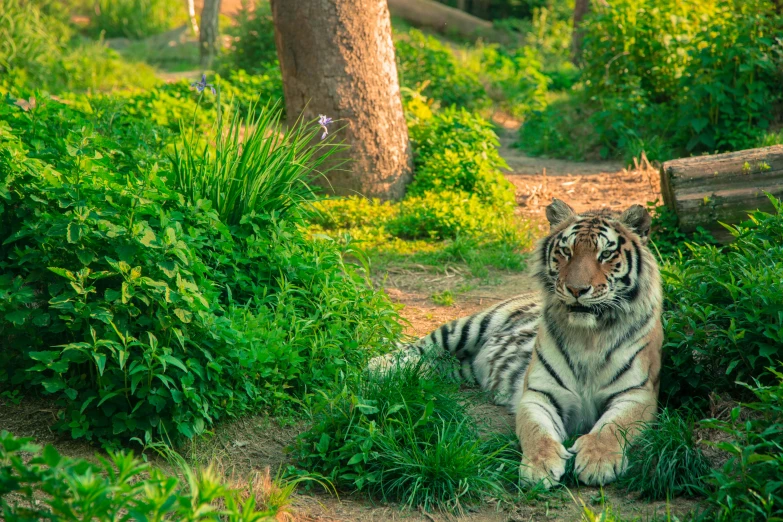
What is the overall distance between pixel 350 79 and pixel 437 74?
4131 millimetres

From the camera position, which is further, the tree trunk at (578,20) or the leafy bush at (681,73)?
the tree trunk at (578,20)

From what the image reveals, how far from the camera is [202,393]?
3.71 metres

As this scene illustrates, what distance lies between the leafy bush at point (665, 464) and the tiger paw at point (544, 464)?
0.28 meters

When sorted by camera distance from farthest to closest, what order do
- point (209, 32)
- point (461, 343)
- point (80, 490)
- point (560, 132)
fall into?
point (209, 32) < point (560, 132) < point (461, 343) < point (80, 490)

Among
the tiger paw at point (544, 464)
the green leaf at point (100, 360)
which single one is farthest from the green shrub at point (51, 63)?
the tiger paw at point (544, 464)

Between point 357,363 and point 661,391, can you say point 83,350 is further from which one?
point 661,391

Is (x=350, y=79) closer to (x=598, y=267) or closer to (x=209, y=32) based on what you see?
(x=598, y=267)

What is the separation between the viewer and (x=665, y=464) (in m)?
3.46

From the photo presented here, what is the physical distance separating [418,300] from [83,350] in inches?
117

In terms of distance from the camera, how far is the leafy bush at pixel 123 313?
11.5 feet

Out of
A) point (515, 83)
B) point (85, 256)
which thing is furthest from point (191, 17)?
point (85, 256)

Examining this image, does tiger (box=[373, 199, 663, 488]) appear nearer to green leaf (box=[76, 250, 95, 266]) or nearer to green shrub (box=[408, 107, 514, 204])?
green leaf (box=[76, 250, 95, 266])

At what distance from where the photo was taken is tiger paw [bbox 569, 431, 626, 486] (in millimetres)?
3492

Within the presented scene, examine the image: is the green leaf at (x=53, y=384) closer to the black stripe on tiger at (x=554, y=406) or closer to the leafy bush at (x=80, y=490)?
the leafy bush at (x=80, y=490)
